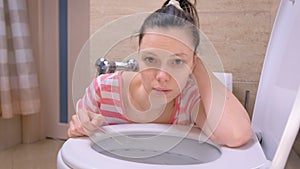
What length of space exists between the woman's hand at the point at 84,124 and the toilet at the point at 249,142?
0.02 m

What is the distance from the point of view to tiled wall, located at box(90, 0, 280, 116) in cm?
117

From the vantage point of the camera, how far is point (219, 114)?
773mm

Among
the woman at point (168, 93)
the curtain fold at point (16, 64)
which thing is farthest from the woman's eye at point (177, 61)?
the curtain fold at point (16, 64)

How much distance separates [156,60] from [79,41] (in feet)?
5.07

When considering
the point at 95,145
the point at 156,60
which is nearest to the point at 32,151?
the point at 95,145

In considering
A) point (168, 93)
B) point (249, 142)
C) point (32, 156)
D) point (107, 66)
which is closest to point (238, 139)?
point (249, 142)

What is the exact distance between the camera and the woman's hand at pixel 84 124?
0.74 metres

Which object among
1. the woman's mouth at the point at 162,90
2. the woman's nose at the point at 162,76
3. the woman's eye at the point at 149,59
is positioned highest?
the woman's eye at the point at 149,59

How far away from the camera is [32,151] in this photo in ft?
6.63

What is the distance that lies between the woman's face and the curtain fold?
131 centimetres

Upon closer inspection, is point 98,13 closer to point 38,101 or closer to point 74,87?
point 74,87

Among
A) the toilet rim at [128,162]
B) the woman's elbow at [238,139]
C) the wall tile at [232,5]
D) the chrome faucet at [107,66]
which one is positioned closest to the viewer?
the toilet rim at [128,162]

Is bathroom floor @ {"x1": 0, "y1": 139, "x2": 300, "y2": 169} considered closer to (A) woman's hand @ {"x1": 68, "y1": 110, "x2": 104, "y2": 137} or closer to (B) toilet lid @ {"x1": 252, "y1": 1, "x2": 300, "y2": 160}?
(A) woman's hand @ {"x1": 68, "y1": 110, "x2": 104, "y2": 137}

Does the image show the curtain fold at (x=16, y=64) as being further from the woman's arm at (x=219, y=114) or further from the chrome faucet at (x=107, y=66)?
the woman's arm at (x=219, y=114)
